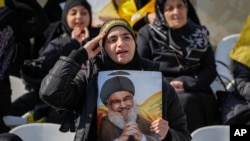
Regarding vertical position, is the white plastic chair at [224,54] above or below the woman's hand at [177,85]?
above

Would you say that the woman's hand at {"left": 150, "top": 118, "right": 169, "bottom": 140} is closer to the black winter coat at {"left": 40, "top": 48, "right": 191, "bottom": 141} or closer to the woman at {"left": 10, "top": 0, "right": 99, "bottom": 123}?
the black winter coat at {"left": 40, "top": 48, "right": 191, "bottom": 141}

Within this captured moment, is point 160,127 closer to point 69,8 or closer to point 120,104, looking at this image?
point 120,104

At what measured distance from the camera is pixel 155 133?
288 cm

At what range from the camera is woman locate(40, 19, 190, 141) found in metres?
2.86

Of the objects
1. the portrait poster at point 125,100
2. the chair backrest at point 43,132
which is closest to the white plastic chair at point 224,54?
the chair backrest at point 43,132

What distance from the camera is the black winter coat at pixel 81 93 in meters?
2.86

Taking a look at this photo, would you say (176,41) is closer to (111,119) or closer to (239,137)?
(239,137)

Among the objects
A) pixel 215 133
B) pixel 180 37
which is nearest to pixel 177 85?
pixel 180 37

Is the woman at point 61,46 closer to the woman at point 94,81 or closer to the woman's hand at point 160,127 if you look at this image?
the woman at point 94,81

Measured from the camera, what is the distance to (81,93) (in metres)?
2.95

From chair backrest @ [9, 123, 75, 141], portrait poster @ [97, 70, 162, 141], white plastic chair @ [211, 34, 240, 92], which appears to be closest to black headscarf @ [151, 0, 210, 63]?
white plastic chair @ [211, 34, 240, 92]

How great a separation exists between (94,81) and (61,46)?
5.90 ft

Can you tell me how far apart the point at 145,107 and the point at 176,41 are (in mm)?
1784

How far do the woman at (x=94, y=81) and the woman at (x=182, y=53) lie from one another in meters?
1.49
